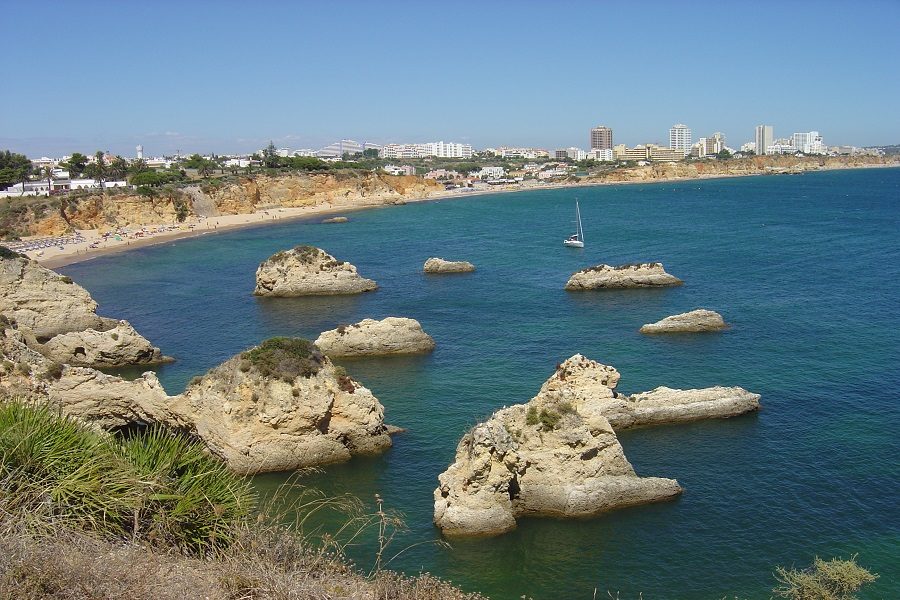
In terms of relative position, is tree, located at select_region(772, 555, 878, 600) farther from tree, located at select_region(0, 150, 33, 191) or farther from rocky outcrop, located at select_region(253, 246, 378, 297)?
tree, located at select_region(0, 150, 33, 191)

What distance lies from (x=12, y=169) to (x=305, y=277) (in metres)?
90.8

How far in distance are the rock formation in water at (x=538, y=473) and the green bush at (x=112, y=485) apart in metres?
10.7

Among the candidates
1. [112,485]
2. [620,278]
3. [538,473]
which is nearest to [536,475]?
[538,473]

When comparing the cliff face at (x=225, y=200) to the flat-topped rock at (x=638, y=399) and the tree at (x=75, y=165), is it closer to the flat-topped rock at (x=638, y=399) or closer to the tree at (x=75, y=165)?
the tree at (x=75, y=165)

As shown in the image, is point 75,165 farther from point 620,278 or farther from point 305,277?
point 620,278

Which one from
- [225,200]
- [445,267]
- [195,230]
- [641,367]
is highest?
[225,200]

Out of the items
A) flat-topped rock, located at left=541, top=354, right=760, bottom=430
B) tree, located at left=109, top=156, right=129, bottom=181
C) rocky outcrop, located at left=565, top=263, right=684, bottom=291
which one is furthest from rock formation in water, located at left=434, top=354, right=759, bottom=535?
tree, located at left=109, top=156, right=129, bottom=181

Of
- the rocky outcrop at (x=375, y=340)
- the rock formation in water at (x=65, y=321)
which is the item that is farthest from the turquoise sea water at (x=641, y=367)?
the rock formation in water at (x=65, y=321)

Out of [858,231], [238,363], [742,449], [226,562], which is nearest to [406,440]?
[238,363]

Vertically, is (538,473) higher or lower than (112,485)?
lower

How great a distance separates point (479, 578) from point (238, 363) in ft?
41.0

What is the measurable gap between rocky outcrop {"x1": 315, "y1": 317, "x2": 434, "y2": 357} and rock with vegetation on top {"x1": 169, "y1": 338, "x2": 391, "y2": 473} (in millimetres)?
13406

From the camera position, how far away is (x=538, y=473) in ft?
82.9

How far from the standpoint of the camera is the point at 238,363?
95.7 ft
